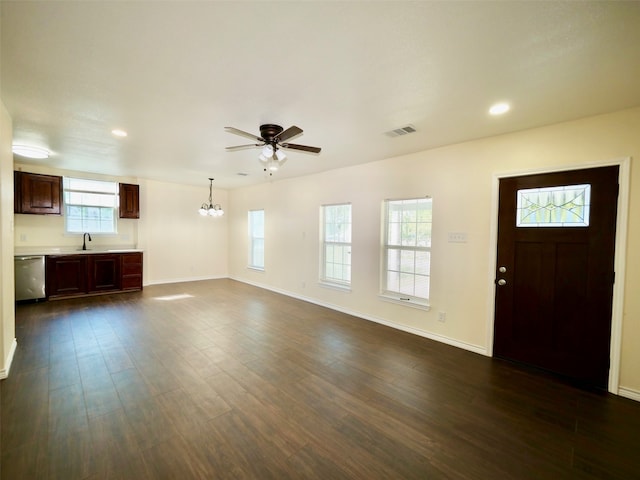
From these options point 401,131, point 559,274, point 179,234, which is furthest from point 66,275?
point 559,274

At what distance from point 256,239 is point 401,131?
17.1 feet

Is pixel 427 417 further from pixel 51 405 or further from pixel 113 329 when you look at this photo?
pixel 113 329

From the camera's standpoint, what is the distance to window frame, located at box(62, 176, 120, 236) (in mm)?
5719

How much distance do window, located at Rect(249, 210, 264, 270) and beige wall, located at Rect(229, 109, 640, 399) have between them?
→ 57.4 inches

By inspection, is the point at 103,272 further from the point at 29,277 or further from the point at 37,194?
the point at 37,194

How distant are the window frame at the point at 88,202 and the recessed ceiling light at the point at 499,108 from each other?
24.2 ft

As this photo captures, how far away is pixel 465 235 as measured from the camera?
11.2ft

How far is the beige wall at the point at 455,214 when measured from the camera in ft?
8.09

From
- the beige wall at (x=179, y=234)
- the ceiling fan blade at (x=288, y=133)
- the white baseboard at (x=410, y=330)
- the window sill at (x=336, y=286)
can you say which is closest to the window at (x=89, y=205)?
the beige wall at (x=179, y=234)

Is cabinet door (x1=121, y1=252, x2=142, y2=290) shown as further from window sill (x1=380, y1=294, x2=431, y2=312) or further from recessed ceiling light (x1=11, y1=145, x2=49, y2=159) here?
window sill (x1=380, y1=294, x2=431, y2=312)

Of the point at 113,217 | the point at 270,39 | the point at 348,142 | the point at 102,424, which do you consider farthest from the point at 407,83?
the point at 113,217

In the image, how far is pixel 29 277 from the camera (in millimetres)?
4832

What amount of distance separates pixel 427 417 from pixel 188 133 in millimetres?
3874

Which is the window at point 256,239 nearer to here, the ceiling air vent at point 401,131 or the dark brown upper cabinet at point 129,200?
the dark brown upper cabinet at point 129,200
